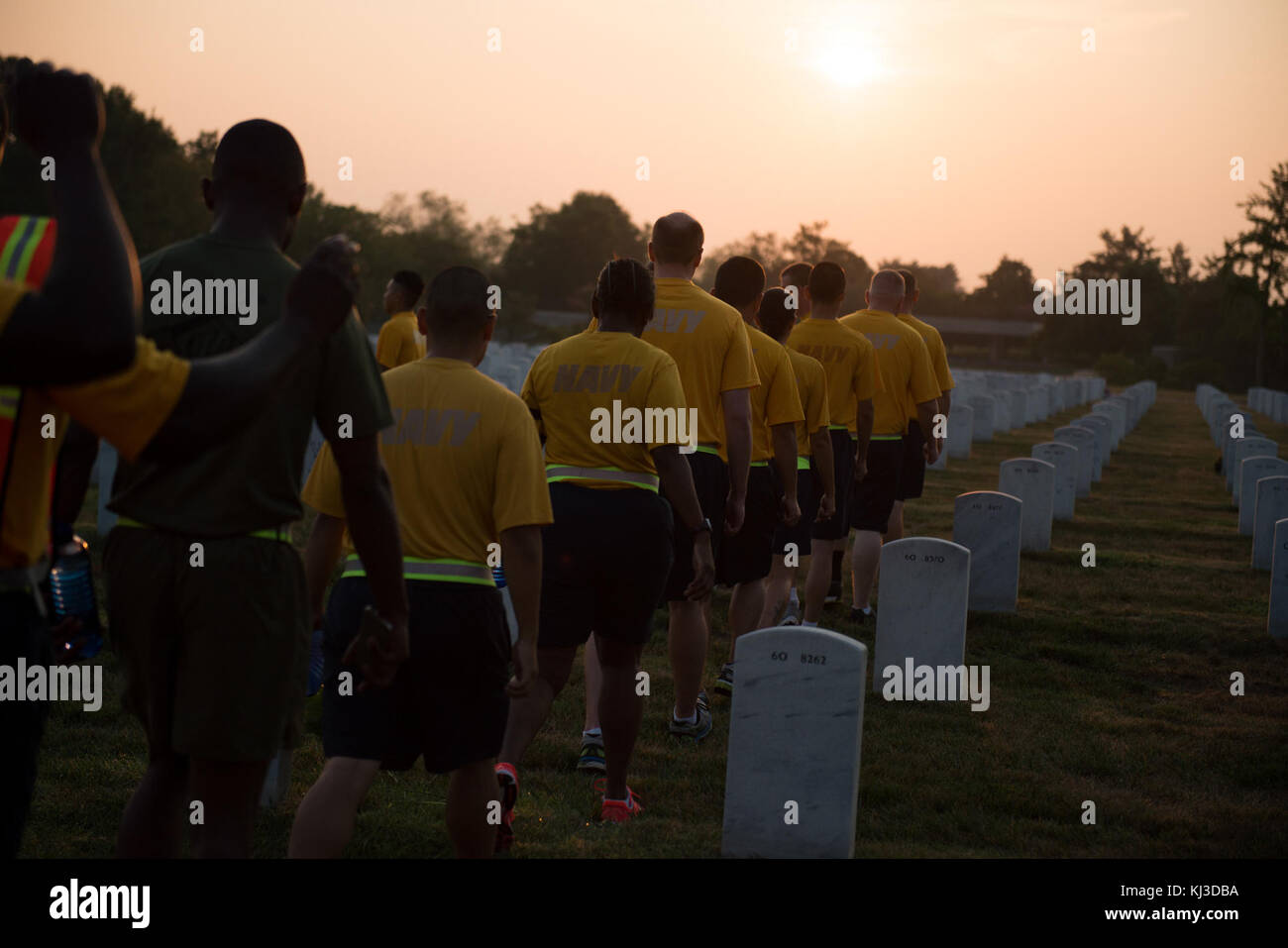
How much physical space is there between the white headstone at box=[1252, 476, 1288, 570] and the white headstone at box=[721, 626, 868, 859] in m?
8.66

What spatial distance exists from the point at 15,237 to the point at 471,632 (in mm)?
1565

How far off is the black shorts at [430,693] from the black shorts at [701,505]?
7.26ft

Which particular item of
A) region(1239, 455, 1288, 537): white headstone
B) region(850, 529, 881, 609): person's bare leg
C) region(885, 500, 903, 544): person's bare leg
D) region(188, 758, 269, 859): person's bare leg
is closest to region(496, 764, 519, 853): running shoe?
region(188, 758, 269, 859): person's bare leg

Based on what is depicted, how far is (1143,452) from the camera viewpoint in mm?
27156

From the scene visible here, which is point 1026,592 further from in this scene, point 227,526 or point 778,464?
point 227,526

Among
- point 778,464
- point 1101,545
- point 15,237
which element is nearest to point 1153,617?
point 1101,545

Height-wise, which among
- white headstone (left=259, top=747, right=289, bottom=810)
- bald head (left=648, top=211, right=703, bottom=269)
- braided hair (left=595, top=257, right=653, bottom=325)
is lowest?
white headstone (left=259, top=747, right=289, bottom=810)

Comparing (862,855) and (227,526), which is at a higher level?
(227,526)

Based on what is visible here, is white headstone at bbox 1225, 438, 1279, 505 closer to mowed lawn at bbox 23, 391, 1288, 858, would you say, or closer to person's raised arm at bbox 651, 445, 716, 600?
mowed lawn at bbox 23, 391, 1288, 858

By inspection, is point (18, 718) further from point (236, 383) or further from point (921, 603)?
point (921, 603)

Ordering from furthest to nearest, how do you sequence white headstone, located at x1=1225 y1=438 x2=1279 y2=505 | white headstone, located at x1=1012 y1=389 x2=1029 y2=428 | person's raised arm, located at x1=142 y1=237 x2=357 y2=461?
white headstone, located at x1=1012 y1=389 x2=1029 y2=428 → white headstone, located at x1=1225 y1=438 x2=1279 y2=505 → person's raised arm, located at x1=142 y1=237 x2=357 y2=461

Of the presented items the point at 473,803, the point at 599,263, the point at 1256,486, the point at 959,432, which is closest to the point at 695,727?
the point at 473,803

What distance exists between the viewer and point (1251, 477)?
1536cm

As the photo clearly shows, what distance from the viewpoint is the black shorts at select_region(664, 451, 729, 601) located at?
5.69m
